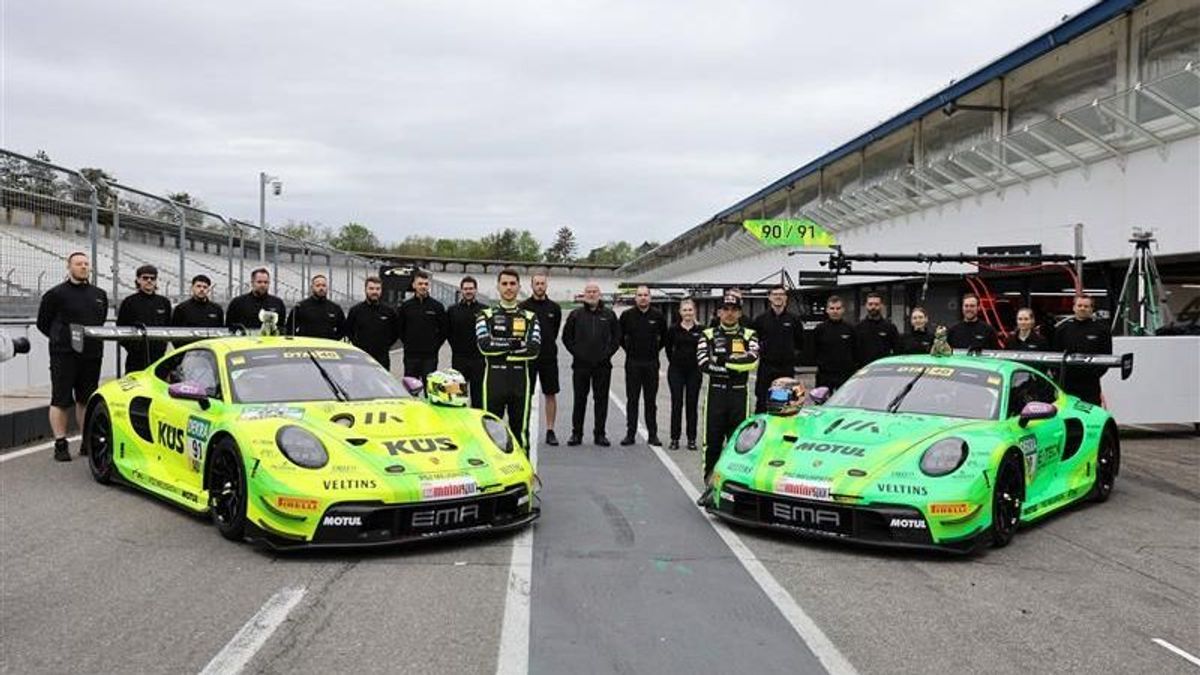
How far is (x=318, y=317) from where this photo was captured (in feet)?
34.1

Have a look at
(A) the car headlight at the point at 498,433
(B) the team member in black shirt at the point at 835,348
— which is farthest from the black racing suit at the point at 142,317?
(B) the team member in black shirt at the point at 835,348

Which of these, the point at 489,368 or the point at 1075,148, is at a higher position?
the point at 1075,148

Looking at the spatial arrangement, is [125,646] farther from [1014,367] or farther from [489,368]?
[1014,367]

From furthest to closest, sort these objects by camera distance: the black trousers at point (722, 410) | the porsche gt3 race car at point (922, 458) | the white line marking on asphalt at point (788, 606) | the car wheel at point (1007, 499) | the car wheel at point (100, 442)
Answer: the black trousers at point (722, 410)
the car wheel at point (100, 442)
the car wheel at point (1007, 499)
the porsche gt3 race car at point (922, 458)
the white line marking on asphalt at point (788, 606)

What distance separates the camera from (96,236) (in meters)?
12.4

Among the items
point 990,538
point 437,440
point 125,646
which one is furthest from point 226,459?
point 990,538

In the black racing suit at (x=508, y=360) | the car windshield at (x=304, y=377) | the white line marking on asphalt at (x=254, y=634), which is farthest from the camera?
the black racing suit at (x=508, y=360)

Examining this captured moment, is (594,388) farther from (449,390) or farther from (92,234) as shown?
(92,234)

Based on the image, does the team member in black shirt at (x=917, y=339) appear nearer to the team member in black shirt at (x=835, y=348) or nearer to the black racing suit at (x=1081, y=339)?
the team member in black shirt at (x=835, y=348)

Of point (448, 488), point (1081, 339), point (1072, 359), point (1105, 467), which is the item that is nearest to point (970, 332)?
point (1081, 339)

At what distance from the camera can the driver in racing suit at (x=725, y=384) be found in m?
8.64

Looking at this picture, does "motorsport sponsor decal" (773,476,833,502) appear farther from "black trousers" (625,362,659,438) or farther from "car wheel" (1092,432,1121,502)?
"black trousers" (625,362,659,438)

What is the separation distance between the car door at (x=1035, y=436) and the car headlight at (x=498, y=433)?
342cm

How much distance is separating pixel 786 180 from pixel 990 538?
30321 millimetres
